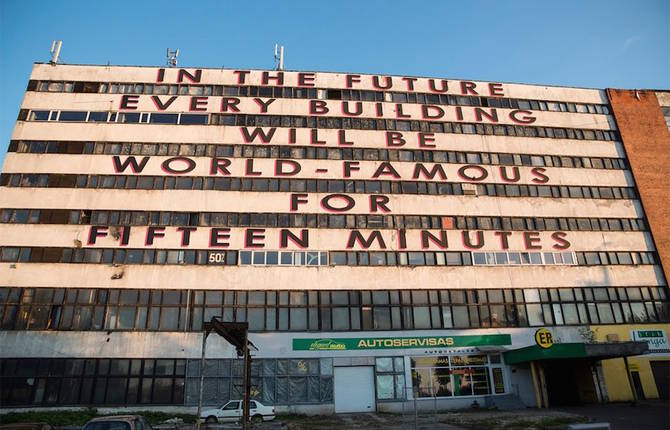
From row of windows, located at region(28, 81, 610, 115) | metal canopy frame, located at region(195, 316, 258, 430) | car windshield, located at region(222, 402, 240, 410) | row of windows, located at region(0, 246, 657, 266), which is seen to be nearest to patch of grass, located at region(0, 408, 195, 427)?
car windshield, located at region(222, 402, 240, 410)

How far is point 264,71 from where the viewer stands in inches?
1578

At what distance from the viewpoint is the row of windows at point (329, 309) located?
3114 cm

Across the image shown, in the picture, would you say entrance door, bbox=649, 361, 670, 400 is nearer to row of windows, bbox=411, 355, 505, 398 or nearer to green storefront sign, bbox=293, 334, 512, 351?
green storefront sign, bbox=293, 334, 512, 351

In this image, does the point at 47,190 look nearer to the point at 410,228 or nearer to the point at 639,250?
the point at 410,228

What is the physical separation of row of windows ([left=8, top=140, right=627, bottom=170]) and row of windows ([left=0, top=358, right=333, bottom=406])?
16.8 metres

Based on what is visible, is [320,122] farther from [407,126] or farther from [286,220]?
[286,220]

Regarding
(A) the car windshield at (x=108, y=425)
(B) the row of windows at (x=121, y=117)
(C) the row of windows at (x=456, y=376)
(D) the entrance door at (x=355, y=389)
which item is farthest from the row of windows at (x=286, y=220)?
(A) the car windshield at (x=108, y=425)

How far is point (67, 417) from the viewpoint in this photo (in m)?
26.8

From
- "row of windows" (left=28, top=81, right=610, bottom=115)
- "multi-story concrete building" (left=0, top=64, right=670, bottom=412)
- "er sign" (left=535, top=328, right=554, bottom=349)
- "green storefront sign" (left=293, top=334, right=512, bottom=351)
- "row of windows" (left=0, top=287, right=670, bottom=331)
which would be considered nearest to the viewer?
"er sign" (left=535, top=328, right=554, bottom=349)

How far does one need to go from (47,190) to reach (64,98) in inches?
353

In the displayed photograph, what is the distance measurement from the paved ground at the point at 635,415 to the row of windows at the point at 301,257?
37.6ft

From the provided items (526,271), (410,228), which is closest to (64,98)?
(410,228)

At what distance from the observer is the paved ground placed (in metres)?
20.2

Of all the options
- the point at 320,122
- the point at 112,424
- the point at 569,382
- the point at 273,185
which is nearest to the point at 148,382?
the point at 273,185
